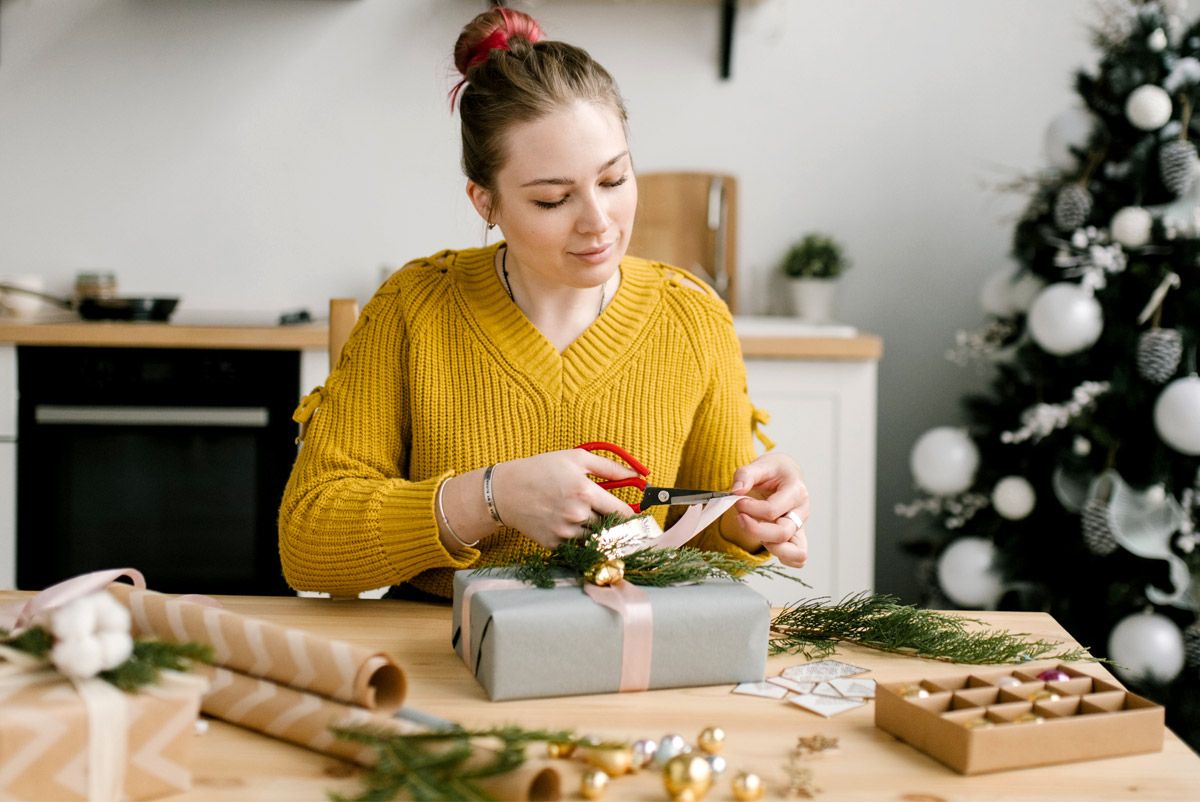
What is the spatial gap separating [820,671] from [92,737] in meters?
0.56

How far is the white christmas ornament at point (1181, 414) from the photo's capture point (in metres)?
2.18

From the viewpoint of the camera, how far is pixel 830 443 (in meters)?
2.74

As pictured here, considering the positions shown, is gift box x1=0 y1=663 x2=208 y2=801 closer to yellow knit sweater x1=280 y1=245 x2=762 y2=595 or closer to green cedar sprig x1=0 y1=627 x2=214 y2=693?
green cedar sprig x1=0 y1=627 x2=214 y2=693

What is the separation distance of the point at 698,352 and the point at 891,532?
6.40ft

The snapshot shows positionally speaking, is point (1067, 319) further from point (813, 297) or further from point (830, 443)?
point (813, 297)

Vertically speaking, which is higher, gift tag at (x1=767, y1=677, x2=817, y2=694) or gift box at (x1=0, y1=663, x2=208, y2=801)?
gift box at (x1=0, y1=663, x2=208, y2=801)

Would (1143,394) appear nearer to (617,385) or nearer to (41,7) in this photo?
(617,385)

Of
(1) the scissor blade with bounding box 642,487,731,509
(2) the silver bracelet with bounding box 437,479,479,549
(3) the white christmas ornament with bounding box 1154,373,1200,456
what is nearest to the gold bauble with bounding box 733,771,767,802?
(1) the scissor blade with bounding box 642,487,731,509

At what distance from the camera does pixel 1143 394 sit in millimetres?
2312

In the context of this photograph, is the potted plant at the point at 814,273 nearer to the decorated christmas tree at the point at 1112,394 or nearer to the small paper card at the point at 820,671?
the decorated christmas tree at the point at 1112,394

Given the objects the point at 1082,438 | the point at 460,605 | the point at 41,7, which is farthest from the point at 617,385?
the point at 41,7

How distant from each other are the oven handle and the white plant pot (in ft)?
4.62

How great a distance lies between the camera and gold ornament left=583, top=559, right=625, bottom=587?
3.02ft

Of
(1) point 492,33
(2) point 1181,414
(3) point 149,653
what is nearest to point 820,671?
(3) point 149,653
